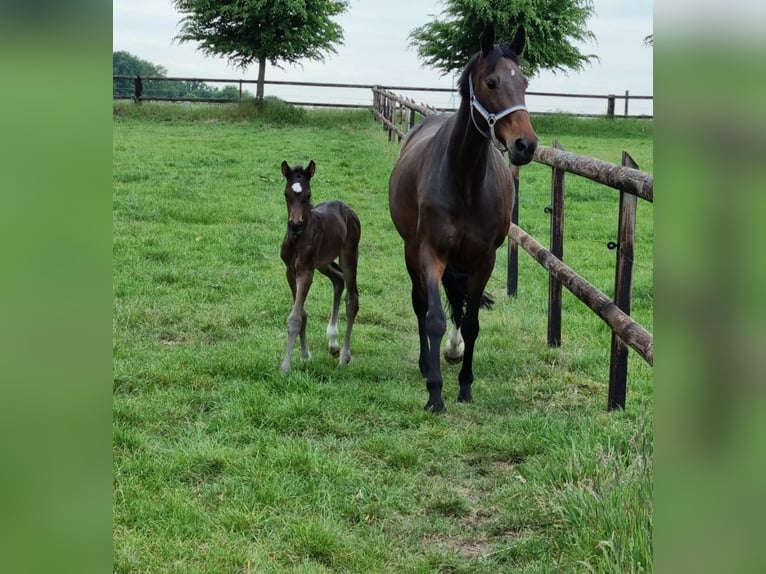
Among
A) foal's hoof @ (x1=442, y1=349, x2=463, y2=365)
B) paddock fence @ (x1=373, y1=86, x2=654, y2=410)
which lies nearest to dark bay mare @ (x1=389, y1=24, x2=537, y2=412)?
foal's hoof @ (x1=442, y1=349, x2=463, y2=365)

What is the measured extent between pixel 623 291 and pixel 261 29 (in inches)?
1078

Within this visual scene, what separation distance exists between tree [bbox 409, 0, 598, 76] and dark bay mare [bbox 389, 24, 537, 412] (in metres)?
27.2

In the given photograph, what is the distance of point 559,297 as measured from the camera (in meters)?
5.71

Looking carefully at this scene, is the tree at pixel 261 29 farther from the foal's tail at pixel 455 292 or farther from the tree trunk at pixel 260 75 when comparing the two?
the foal's tail at pixel 455 292

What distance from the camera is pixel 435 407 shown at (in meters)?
4.43

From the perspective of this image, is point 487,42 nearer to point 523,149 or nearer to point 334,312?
point 523,149

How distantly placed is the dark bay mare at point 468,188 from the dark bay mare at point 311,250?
590mm

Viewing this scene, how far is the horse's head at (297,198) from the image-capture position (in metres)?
4.97

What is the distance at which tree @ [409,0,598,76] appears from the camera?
30516mm

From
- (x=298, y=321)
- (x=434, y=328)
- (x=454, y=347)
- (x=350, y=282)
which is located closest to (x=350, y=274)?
(x=350, y=282)
